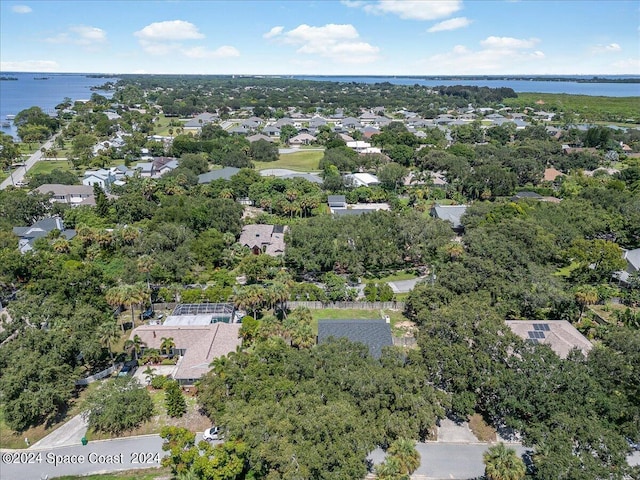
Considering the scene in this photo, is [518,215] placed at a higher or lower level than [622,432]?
higher

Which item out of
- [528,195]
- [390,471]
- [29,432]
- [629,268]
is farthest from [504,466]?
[528,195]

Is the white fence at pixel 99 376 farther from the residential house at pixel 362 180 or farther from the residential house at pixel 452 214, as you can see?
the residential house at pixel 362 180

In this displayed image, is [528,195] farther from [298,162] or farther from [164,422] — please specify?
[164,422]

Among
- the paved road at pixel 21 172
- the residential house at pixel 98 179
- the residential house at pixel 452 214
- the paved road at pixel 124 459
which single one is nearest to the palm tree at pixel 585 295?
the paved road at pixel 124 459

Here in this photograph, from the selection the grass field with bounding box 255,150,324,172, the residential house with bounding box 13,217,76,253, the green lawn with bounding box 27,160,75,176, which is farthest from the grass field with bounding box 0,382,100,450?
the green lawn with bounding box 27,160,75,176

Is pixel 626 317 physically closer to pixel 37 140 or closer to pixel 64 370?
pixel 64 370

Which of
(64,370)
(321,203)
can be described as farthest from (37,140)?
(64,370)
